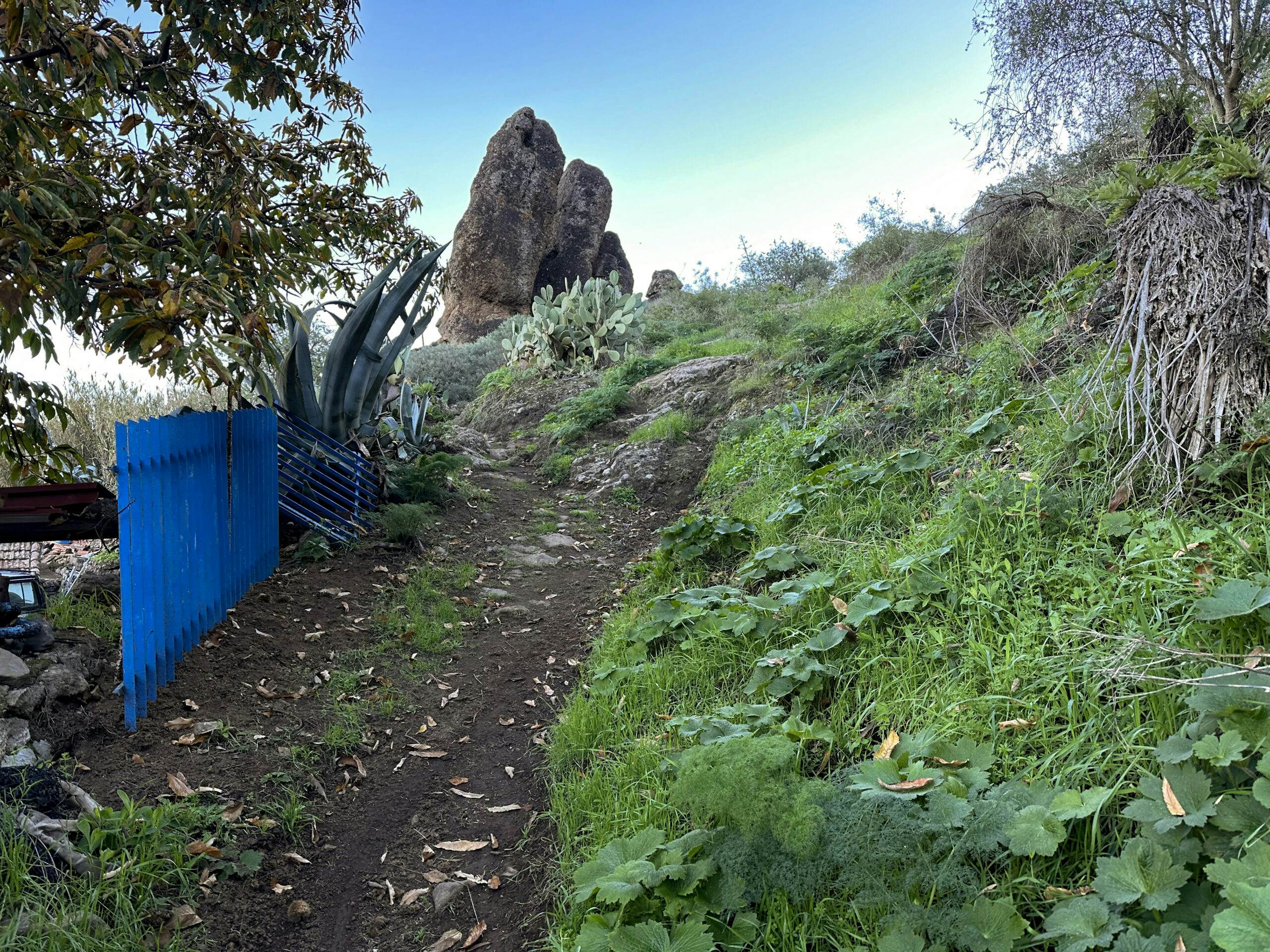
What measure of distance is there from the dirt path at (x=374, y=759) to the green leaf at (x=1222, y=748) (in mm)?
2020

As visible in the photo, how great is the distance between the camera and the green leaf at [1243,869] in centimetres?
158

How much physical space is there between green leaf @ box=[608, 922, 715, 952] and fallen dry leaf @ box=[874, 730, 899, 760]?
30.2 inches

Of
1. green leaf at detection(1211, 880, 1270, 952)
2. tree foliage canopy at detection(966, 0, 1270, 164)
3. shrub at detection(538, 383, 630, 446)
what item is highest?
tree foliage canopy at detection(966, 0, 1270, 164)

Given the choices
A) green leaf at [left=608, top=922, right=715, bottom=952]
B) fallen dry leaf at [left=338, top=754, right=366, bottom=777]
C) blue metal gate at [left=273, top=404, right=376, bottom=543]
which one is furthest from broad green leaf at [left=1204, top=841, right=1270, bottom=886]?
blue metal gate at [left=273, top=404, right=376, bottom=543]

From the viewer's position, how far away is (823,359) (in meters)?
8.27

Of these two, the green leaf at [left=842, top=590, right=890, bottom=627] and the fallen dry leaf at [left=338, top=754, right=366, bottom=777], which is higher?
the green leaf at [left=842, top=590, right=890, bottom=627]

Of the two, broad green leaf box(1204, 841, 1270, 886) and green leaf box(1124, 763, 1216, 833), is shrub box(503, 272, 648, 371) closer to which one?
green leaf box(1124, 763, 1216, 833)

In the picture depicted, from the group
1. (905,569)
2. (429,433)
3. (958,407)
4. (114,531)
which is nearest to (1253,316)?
(905,569)

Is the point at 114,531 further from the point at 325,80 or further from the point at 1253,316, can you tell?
the point at 1253,316

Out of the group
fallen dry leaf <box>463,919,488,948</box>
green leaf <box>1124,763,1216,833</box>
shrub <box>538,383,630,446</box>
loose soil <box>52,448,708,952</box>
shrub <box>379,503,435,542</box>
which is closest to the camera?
green leaf <box>1124,763,1216,833</box>

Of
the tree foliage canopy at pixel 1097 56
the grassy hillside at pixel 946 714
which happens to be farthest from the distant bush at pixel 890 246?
the grassy hillside at pixel 946 714

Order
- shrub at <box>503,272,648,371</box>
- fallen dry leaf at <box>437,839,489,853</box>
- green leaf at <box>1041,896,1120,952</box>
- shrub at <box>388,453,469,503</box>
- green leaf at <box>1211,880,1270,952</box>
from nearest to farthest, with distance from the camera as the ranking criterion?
green leaf at <box>1211,880,1270,952</box> < green leaf at <box>1041,896,1120,952</box> < fallen dry leaf at <box>437,839,489,853</box> < shrub at <box>388,453,469,503</box> < shrub at <box>503,272,648,371</box>

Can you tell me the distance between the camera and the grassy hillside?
1.94 m

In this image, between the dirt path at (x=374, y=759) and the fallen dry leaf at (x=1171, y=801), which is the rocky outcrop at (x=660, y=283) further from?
the fallen dry leaf at (x=1171, y=801)
